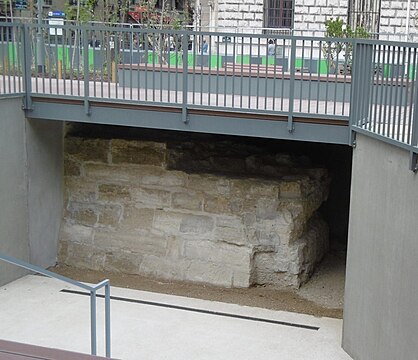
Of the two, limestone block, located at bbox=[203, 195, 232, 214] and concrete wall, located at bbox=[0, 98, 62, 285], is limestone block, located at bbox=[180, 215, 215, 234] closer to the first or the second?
limestone block, located at bbox=[203, 195, 232, 214]

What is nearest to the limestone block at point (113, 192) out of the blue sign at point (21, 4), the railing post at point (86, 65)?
the railing post at point (86, 65)

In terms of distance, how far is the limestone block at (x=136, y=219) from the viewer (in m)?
12.2

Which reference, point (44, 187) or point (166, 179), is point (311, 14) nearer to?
point (166, 179)

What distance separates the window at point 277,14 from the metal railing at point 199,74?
13.6 metres

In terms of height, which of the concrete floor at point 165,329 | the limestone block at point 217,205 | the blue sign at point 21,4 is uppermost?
the blue sign at point 21,4

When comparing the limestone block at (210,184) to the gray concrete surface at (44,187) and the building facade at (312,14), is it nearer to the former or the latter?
the gray concrete surface at (44,187)

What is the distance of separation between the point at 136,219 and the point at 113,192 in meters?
0.61

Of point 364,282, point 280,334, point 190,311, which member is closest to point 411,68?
point 364,282

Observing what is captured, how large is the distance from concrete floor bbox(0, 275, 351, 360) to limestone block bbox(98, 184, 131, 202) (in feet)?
5.75

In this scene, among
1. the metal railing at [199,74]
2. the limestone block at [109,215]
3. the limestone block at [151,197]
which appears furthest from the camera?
the limestone block at [109,215]

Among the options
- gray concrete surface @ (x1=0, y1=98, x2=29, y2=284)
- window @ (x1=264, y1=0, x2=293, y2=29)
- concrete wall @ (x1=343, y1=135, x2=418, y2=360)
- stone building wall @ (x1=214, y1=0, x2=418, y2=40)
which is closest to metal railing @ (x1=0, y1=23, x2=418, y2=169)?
gray concrete surface @ (x1=0, y1=98, x2=29, y2=284)

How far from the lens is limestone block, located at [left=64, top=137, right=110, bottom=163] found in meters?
12.5

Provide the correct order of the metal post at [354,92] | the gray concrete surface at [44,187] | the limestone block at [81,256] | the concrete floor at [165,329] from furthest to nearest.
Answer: the limestone block at [81,256] < the gray concrete surface at [44,187] < the concrete floor at [165,329] < the metal post at [354,92]

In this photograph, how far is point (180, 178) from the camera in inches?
472
